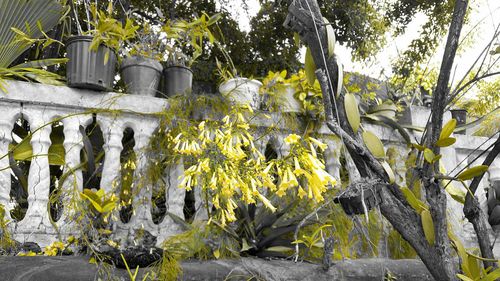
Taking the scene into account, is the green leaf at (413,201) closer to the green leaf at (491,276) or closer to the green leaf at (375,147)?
the green leaf at (375,147)

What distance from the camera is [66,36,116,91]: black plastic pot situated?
287cm

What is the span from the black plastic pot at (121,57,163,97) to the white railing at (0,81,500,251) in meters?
0.32

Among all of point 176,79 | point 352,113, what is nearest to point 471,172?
point 352,113

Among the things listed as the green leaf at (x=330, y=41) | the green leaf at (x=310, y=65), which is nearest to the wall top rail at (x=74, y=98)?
the green leaf at (x=310, y=65)

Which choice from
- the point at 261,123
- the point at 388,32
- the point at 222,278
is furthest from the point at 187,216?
the point at 388,32

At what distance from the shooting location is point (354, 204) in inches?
56.9

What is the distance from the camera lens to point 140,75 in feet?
10.7

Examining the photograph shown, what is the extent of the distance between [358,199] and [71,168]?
164 cm

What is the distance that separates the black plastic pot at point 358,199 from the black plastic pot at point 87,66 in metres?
1.84

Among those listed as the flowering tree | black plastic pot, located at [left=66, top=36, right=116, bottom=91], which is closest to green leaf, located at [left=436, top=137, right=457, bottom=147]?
the flowering tree

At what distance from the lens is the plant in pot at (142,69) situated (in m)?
3.25

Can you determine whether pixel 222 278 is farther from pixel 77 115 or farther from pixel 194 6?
pixel 194 6

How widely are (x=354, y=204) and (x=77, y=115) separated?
1844 mm

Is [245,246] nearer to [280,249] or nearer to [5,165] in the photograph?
[280,249]
